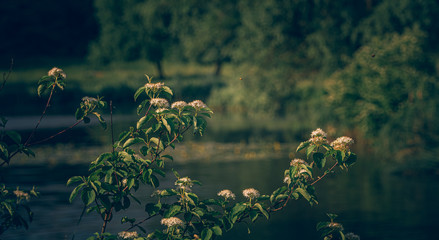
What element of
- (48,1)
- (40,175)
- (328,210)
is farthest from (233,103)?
(48,1)

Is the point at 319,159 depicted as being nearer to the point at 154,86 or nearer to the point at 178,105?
the point at 178,105

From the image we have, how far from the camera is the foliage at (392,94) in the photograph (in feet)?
55.9

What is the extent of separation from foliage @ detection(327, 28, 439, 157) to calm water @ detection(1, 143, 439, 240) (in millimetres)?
1074

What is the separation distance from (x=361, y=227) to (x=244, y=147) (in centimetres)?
1233

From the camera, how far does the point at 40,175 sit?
17797 mm

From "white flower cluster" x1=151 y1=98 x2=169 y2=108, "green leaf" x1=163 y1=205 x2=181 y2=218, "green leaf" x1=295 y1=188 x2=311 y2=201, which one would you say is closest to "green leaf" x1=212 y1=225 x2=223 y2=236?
"green leaf" x1=163 y1=205 x2=181 y2=218

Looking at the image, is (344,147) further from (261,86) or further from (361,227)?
(261,86)

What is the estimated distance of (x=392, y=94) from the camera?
66.0 ft

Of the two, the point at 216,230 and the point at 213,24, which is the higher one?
the point at 213,24

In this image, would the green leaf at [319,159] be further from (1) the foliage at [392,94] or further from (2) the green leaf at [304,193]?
(1) the foliage at [392,94]

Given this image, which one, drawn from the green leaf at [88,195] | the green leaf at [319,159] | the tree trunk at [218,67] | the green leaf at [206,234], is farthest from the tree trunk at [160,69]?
the green leaf at [88,195]

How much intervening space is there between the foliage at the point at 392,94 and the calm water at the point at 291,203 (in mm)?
1074

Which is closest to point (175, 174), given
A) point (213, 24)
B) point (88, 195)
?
point (88, 195)

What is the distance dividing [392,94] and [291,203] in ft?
24.2
